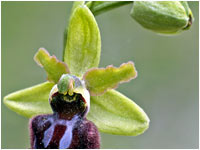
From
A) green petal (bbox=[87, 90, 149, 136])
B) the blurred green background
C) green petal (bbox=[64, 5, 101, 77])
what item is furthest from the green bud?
the blurred green background

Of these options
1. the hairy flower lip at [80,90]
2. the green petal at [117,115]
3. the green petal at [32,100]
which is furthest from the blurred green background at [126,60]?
the hairy flower lip at [80,90]

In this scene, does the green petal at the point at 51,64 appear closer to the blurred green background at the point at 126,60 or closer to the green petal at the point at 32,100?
the green petal at the point at 32,100

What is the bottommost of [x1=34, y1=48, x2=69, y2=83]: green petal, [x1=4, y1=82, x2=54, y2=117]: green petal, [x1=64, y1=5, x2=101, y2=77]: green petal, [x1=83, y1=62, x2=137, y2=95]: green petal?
[x1=4, y1=82, x2=54, y2=117]: green petal

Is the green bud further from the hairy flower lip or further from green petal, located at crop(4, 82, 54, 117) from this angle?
green petal, located at crop(4, 82, 54, 117)

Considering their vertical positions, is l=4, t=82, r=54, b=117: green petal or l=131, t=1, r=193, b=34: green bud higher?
l=131, t=1, r=193, b=34: green bud

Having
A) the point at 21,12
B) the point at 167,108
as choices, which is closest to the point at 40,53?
the point at 167,108

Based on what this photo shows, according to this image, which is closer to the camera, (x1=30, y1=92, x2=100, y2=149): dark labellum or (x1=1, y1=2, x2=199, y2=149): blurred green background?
(x1=30, y1=92, x2=100, y2=149): dark labellum

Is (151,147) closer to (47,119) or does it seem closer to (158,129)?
(158,129)
